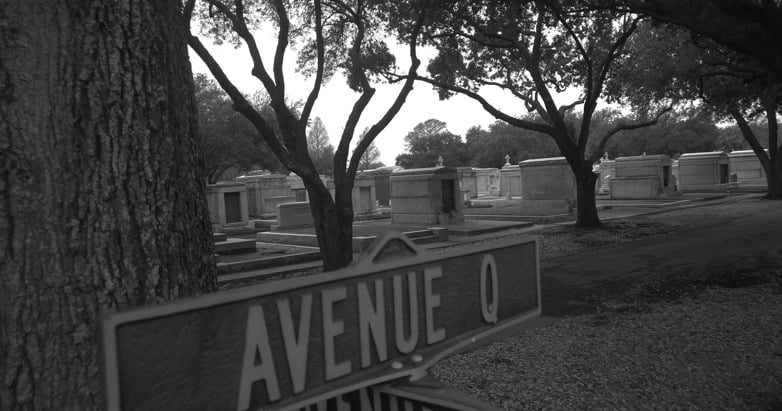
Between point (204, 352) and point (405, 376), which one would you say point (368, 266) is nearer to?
point (405, 376)

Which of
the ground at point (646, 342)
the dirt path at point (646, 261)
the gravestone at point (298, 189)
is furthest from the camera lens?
the gravestone at point (298, 189)

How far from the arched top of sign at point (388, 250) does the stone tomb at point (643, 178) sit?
2898 cm

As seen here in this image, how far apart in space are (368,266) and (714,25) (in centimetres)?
813

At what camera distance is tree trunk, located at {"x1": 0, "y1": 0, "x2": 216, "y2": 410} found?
1824 mm

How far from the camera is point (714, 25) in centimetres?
750

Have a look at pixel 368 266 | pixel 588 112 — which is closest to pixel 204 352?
pixel 368 266

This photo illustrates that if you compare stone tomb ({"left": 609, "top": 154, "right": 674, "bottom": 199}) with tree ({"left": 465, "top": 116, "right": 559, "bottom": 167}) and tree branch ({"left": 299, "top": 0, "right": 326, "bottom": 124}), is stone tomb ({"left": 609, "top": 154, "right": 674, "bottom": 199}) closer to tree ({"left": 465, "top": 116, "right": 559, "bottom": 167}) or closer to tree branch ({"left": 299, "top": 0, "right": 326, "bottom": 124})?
tree branch ({"left": 299, "top": 0, "right": 326, "bottom": 124})

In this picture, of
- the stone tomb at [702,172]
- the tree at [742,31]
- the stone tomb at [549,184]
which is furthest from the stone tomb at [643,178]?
the tree at [742,31]

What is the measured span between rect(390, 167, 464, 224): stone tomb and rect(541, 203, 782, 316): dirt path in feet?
23.5

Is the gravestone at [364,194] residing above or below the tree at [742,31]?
below

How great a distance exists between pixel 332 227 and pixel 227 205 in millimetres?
14042

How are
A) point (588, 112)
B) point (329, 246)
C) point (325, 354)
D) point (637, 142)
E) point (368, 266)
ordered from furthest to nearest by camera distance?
point (637, 142) → point (588, 112) → point (329, 246) → point (368, 266) → point (325, 354)

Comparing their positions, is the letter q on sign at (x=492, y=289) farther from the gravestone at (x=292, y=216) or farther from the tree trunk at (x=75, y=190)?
the gravestone at (x=292, y=216)

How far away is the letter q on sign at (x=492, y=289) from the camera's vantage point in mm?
1778
